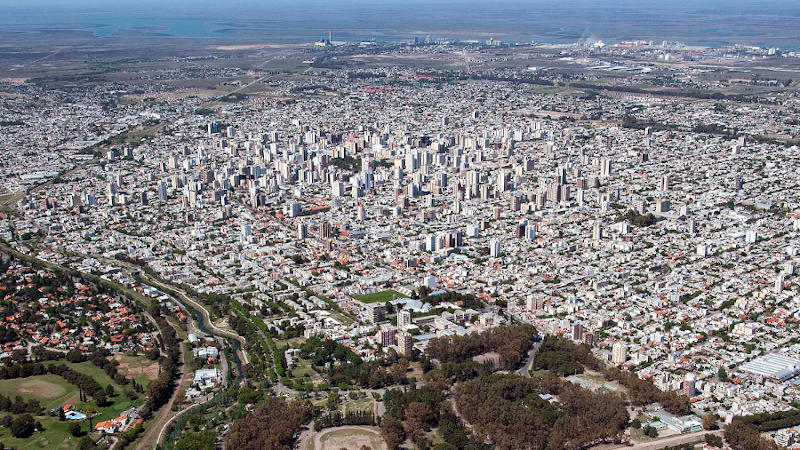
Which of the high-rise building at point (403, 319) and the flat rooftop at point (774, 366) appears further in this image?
the high-rise building at point (403, 319)

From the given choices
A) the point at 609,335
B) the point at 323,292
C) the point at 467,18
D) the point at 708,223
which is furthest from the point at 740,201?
the point at 467,18

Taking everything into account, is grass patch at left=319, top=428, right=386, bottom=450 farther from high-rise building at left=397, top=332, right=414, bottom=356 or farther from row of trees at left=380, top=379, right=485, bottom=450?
high-rise building at left=397, top=332, right=414, bottom=356

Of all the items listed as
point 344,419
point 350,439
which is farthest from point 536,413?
point 344,419

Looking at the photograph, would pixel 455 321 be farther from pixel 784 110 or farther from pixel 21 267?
pixel 784 110

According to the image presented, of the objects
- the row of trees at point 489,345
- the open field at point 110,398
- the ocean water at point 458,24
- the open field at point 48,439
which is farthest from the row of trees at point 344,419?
the ocean water at point 458,24

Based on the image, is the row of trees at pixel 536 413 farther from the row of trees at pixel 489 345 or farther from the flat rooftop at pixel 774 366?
the flat rooftop at pixel 774 366

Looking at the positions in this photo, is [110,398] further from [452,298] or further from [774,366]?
[774,366]
